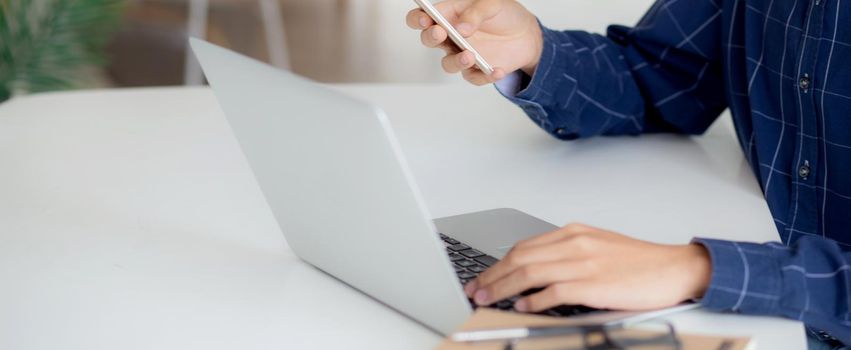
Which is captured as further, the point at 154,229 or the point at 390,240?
the point at 154,229

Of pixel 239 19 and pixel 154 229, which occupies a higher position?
pixel 154 229

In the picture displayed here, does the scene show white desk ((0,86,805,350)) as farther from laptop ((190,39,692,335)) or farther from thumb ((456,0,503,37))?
thumb ((456,0,503,37))

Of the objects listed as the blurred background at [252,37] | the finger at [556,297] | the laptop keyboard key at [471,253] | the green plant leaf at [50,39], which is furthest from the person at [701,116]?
the blurred background at [252,37]

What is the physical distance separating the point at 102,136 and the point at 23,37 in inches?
48.1

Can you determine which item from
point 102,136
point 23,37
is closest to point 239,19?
point 23,37

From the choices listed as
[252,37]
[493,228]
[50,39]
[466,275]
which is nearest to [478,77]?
[493,228]

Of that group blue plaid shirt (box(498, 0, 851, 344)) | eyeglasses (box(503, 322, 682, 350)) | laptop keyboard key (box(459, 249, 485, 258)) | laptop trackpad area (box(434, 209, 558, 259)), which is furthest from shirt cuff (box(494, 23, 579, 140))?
eyeglasses (box(503, 322, 682, 350))

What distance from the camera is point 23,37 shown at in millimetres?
2316

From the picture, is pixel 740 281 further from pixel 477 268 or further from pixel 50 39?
pixel 50 39

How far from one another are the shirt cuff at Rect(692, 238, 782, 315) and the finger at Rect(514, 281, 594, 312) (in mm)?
104

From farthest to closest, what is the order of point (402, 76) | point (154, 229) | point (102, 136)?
point (402, 76)
point (102, 136)
point (154, 229)

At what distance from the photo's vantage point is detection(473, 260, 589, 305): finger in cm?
74

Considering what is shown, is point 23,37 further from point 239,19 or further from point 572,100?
point 239,19

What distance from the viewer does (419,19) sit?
1.01 metres
